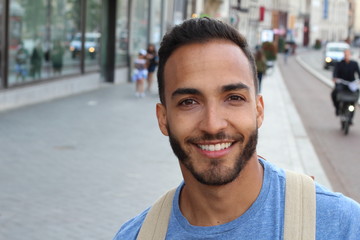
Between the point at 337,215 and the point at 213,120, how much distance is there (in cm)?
33

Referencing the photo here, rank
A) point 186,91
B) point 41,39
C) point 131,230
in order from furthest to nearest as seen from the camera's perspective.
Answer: point 41,39, point 131,230, point 186,91

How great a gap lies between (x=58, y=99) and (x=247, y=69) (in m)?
19.5

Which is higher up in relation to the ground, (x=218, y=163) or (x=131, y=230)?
(x=218, y=163)

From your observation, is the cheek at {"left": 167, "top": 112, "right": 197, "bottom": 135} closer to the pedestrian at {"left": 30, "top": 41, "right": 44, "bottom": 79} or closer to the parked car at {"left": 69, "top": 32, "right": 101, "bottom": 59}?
the pedestrian at {"left": 30, "top": 41, "right": 44, "bottom": 79}

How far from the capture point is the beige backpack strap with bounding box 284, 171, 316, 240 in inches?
64.5

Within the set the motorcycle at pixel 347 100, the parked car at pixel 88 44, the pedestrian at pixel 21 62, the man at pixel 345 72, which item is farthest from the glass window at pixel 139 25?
the motorcycle at pixel 347 100

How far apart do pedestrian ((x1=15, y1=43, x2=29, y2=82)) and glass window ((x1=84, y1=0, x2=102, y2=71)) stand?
20.4ft

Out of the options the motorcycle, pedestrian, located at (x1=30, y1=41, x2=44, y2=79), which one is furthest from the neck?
pedestrian, located at (x1=30, y1=41, x2=44, y2=79)

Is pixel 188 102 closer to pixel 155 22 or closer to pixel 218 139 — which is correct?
pixel 218 139

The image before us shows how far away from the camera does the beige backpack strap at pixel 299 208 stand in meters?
1.64

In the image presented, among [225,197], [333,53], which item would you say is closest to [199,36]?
[225,197]

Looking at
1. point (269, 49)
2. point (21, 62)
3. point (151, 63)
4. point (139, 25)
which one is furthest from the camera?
point (139, 25)

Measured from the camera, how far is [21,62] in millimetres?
18891

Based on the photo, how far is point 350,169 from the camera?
38.1ft
